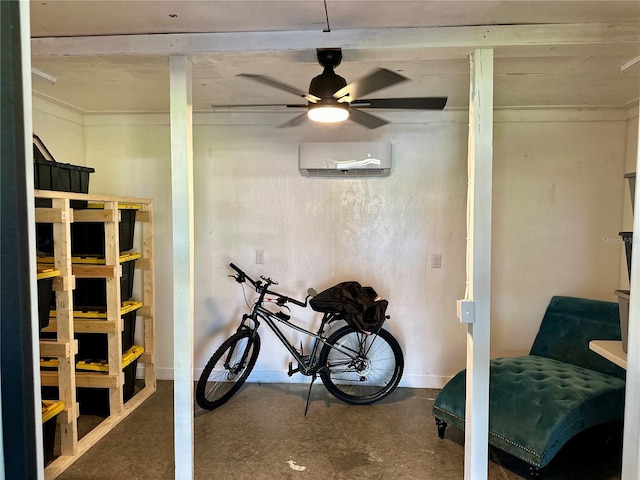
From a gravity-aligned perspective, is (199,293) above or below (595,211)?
below

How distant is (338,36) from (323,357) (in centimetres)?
221

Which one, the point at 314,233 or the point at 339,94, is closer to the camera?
the point at 339,94

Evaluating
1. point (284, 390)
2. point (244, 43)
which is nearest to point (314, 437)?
point (284, 390)

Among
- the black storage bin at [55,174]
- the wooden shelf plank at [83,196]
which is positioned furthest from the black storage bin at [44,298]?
the black storage bin at [55,174]

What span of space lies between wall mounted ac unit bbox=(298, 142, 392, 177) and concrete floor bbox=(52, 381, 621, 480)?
180 centimetres

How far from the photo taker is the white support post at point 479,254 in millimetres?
1750

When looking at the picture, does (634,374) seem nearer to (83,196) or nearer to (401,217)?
(401,217)

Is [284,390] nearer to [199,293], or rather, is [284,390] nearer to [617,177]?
[199,293]

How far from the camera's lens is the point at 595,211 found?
3.04 m

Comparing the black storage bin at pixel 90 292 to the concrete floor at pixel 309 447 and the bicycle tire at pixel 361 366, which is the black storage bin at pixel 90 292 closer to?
the concrete floor at pixel 309 447

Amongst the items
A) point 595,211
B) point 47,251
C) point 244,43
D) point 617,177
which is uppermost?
point 244,43

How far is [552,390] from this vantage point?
7.13 ft

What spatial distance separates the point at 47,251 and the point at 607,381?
3.43 m

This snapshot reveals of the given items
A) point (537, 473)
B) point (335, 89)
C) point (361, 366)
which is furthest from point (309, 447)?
point (335, 89)
